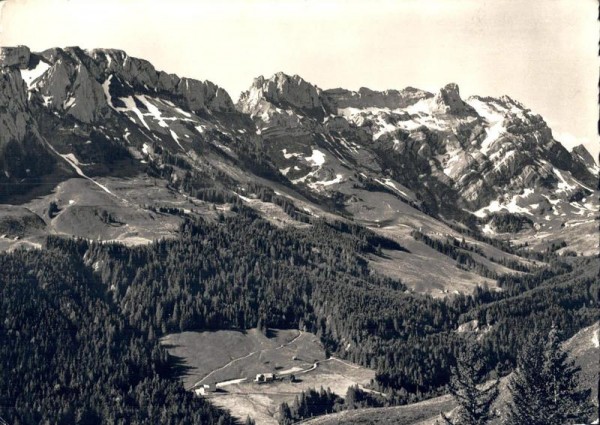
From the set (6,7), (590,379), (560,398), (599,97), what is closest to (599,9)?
(599,97)

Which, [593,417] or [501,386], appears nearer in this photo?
[593,417]

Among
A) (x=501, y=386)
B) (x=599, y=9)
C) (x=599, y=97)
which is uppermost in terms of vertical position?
(x=599, y=9)

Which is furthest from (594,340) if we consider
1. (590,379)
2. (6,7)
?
(6,7)

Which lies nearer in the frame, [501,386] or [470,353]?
[470,353]

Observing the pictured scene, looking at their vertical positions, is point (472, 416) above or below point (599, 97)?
below

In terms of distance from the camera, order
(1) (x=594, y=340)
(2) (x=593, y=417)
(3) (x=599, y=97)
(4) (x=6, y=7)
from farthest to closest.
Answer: (1) (x=594, y=340) → (2) (x=593, y=417) → (4) (x=6, y=7) → (3) (x=599, y=97)

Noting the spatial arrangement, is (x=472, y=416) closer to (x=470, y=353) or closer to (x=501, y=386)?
(x=470, y=353)

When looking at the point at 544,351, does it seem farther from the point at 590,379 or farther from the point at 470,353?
the point at 590,379

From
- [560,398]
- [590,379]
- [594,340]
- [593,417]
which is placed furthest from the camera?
[594,340]

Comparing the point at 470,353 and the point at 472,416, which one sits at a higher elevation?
the point at 470,353
